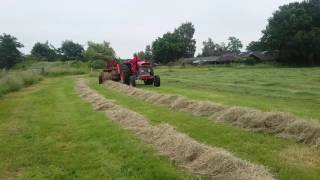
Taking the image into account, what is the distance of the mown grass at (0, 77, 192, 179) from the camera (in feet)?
24.3

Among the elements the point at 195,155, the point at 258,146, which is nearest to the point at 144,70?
the point at 258,146

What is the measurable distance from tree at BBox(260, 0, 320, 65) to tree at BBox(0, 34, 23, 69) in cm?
3747

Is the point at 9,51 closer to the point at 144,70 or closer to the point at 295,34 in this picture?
the point at 295,34

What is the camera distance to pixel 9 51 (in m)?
68.6

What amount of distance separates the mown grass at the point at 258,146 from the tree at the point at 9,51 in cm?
5909

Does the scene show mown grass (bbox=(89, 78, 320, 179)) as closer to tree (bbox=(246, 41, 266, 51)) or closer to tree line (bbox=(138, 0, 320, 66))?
tree line (bbox=(138, 0, 320, 66))

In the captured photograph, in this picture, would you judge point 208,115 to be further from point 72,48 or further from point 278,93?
point 72,48

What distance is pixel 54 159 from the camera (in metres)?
8.51

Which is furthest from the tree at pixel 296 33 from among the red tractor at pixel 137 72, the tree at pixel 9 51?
the red tractor at pixel 137 72

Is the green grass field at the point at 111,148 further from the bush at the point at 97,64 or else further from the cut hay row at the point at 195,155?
the bush at the point at 97,64

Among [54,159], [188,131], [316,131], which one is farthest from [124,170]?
[316,131]

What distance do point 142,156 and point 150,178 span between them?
1299 millimetres

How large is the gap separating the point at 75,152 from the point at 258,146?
3.43 metres

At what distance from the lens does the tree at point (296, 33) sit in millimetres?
63697
